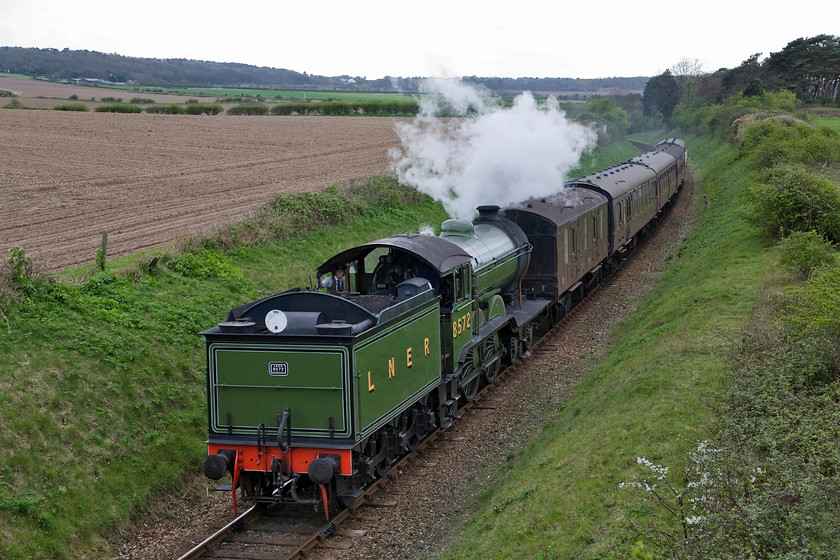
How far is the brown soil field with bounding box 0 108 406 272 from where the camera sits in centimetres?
2111

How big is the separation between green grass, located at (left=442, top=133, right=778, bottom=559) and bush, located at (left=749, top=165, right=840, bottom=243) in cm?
138

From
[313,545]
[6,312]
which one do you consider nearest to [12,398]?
[6,312]

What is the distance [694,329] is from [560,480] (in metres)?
6.08

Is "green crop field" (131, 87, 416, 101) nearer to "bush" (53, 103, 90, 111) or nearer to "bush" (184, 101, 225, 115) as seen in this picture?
"bush" (184, 101, 225, 115)

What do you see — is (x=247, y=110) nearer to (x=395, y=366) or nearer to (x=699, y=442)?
(x=395, y=366)

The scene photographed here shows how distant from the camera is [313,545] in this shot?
9.02 metres

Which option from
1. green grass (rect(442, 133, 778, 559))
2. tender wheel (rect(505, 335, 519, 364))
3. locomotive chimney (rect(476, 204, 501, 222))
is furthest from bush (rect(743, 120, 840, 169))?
tender wheel (rect(505, 335, 519, 364))

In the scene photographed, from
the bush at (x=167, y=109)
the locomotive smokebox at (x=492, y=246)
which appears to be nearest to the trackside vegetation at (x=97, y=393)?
the locomotive smokebox at (x=492, y=246)

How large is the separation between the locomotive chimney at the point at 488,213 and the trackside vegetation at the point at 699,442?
12.6ft

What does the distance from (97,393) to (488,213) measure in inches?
355

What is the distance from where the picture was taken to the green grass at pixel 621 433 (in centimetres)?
788

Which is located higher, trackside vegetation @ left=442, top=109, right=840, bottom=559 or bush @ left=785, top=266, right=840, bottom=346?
bush @ left=785, top=266, right=840, bottom=346

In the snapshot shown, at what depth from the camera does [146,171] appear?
33.8 m

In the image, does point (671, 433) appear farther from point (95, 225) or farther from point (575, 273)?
point (95, 225)
